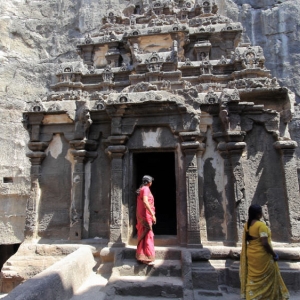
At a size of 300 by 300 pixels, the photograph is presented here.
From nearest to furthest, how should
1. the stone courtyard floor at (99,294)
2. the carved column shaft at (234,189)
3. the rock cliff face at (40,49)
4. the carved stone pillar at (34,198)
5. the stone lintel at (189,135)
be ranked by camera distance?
the stone courtyard floor at (99,294) → the carved column shaft at (234,189) → the stone lintel at (189,135) → the carved stone pillar at (34,198) → the rock cliff face at (40,49)

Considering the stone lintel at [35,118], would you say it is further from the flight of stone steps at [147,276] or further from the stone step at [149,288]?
the stone step at [149,288]

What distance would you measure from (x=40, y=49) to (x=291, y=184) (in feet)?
64.1

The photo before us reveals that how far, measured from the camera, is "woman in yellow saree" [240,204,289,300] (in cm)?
358

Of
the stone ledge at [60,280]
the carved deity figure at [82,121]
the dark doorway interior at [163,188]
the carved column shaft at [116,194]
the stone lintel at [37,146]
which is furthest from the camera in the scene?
the dark doorway interior at [163,188]

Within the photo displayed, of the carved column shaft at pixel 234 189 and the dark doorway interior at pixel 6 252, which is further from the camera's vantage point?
the dark doorway interior at pixel 6 252

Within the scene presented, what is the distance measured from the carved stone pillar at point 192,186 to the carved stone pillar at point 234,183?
60 cm

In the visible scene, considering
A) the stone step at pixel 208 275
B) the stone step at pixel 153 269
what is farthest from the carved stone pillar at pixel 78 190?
the stone step at pixel 208 275

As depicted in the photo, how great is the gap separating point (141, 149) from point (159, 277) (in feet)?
8.17

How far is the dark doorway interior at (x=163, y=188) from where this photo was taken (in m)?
8.48

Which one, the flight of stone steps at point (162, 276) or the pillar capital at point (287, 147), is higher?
the pillar capital at point (287, 147)

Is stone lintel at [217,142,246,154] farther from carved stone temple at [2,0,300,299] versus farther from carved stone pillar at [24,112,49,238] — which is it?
carved stone pillar at [24,112,49,238]

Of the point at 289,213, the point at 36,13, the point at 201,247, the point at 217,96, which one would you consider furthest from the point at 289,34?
the point at 36,13

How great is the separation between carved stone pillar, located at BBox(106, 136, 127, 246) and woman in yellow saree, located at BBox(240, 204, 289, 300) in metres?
2.46

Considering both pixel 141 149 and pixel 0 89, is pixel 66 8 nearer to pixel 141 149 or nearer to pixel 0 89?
pixel 0 89
